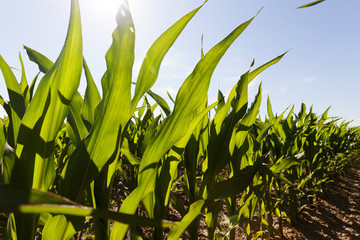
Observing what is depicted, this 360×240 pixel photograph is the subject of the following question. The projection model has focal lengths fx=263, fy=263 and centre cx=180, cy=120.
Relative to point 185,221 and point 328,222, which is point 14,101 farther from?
point 328,222

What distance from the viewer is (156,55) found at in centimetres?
49

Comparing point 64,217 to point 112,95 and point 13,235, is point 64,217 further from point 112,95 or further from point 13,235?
point 112,95

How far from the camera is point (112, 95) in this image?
43 centimetres

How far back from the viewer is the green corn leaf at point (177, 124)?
51cm

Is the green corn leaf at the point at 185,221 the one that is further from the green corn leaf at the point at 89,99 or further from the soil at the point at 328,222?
the soil at the point at 328,222

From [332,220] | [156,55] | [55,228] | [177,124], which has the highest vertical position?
[156,55]

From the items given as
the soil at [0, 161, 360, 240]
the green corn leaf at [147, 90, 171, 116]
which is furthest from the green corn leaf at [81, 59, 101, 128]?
the soil at [0, 161, 360, 240]

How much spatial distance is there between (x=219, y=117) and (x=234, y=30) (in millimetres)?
306

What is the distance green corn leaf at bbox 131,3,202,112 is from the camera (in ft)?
1.52

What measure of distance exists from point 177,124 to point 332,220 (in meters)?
2.26

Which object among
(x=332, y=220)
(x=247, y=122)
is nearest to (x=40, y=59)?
(x=247, y=122)

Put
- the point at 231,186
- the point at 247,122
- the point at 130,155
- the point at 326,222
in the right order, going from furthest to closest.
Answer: the point at 326,222 < the point at 247,122 < the point at 130,155 < the point at 231,186

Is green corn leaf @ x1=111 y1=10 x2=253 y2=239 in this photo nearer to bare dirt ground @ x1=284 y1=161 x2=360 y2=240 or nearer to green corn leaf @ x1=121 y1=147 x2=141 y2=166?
green corn leaf @ x1=121 y1=147 x2=141 y2=166

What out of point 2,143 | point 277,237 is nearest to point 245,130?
point 2,143
